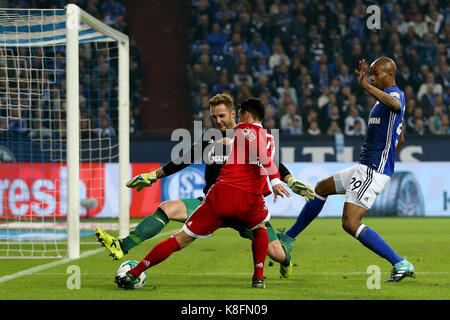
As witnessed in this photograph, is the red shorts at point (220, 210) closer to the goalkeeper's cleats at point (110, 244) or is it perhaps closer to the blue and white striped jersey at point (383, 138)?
the goalkeeper's cleats at point (110, 244)

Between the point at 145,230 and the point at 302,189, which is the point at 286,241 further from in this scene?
the point at 145,230

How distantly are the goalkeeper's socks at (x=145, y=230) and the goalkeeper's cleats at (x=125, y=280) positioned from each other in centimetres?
39

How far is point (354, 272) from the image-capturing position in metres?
7.79

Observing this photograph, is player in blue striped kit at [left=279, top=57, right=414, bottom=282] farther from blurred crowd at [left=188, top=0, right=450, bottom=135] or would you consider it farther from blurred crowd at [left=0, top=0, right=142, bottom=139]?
blurred crowd at [left=188, top=0, right=450, bottom=135]

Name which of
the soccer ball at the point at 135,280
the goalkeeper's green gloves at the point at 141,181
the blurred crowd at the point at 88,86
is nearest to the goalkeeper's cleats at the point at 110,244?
the soccer ball at the point at 135,280

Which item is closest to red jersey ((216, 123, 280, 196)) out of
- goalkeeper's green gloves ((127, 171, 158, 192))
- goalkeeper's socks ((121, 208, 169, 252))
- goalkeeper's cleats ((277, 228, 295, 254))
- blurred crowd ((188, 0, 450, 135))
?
goalkeeper's green gloves ((127, 171, 158, 192))

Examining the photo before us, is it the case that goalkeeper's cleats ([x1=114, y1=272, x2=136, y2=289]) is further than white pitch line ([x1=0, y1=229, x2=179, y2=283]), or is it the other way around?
white pitch line ([x1=0, y1=229, x2=179, y2=283])

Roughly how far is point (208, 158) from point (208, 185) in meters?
0.40

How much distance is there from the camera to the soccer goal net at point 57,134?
915cm

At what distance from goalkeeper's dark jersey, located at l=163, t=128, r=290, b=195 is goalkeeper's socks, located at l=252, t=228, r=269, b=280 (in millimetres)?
545

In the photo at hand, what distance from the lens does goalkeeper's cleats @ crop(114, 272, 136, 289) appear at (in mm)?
6344

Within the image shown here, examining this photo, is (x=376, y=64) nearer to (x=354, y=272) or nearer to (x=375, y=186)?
(x=375, y=186)

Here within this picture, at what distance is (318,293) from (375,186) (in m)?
1.29

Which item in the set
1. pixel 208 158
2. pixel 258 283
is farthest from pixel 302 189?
pixel 208 158
